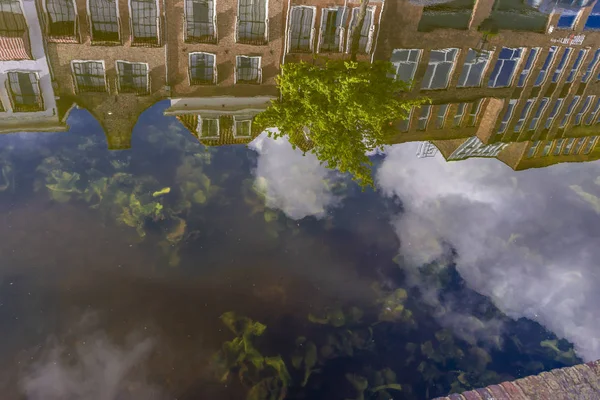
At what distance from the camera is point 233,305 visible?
1717cm

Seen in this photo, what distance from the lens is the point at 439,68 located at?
27.2 m

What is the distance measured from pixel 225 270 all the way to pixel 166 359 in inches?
171

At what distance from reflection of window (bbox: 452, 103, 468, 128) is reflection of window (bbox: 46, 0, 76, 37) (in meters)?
24.7

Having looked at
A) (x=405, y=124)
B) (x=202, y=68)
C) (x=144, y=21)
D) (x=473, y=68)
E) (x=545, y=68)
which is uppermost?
(x=144, y=21)

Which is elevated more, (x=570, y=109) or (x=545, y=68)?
(x=545, y=68)

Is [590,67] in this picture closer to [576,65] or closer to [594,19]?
[576,65]

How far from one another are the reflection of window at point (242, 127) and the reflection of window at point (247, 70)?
3296 millimetres

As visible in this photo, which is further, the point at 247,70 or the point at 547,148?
the point at 547,148

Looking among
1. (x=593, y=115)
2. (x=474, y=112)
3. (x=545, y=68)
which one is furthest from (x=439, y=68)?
(x=593, y=115)

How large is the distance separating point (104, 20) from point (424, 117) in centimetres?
2083

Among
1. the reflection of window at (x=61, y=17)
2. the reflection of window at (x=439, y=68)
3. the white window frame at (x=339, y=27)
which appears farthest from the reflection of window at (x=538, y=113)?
the reflection of window at (x=61, y=17)

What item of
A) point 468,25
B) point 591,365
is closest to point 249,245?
point 591,365

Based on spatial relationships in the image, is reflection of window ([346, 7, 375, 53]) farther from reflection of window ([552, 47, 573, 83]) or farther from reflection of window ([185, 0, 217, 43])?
reflection of window ([552, 47, 573, 83])

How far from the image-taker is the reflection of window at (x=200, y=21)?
2402cm
